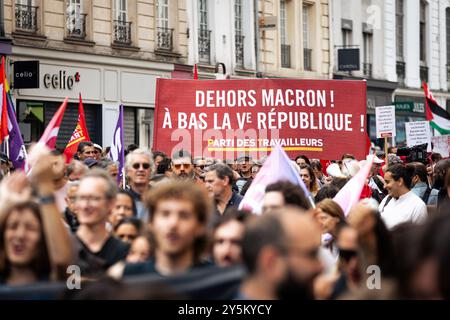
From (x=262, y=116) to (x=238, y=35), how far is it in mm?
17084

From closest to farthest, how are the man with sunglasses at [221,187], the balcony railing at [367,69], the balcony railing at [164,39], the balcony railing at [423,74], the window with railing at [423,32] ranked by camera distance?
the man with sunglasses at [221,187]
the balcony railing at [164,39]
the balcony railing at [367,69]
the balcony railing at [423,74]
the window with railing at [423,32]

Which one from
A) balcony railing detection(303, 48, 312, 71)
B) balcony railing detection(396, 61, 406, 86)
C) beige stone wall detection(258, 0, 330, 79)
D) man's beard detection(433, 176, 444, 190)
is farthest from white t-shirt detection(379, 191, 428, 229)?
balcony railing detection(396, 61, 406, 86)

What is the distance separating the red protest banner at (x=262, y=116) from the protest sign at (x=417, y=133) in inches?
335

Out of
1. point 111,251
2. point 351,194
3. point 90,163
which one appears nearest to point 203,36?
point 90,163

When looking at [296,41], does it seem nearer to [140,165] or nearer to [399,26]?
[399,26]

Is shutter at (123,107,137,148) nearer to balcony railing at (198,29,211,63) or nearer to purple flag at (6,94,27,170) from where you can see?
balcony railing at (198,29,211,63)

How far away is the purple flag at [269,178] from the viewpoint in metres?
9.50

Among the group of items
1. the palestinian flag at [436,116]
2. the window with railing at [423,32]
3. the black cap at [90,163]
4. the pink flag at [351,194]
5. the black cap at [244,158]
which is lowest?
the pink flag at [351,194]

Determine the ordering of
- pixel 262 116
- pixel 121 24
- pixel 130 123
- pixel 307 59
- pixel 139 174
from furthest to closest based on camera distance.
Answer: pixel 307 59, pixel 130 123, pixel 121 24, pixel 262 116, pixel 139 174

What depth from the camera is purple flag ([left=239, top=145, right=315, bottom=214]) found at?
31.2ft

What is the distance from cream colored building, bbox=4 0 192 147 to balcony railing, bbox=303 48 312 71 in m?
6.91

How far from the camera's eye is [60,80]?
1003 inches

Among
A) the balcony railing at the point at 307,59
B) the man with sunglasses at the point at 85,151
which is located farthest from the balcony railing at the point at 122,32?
the man with sunglasses at the point at 85,151

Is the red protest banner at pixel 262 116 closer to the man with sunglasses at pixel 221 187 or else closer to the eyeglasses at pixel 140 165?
the man with sunglasses at pixel 221 187
